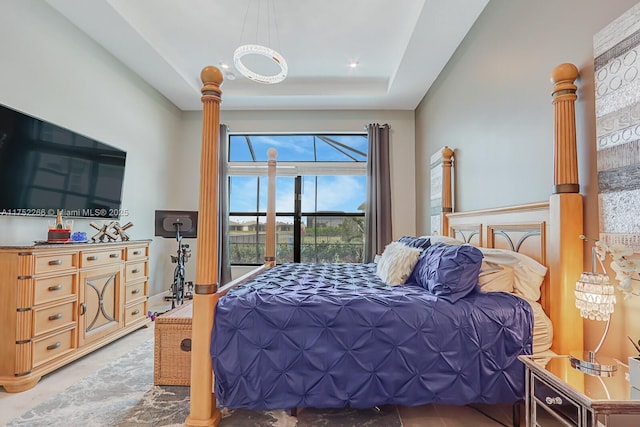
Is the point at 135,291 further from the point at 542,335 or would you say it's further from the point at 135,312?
the point at 542,335

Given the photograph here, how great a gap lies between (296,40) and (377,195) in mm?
2325

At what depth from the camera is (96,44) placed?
3350 millimetres

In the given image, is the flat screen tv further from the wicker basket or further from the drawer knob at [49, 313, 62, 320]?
the wicker basket

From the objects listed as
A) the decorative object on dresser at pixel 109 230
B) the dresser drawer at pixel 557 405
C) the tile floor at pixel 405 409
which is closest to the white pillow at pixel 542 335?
the dresser drawer at pixel 557 405

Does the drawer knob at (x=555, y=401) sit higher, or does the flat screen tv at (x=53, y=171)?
the flat screen tv at (x=53, y=171)

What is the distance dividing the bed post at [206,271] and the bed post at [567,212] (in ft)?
5.85

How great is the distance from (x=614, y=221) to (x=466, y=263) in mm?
665

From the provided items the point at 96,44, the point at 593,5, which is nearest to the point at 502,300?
the point at 593,5

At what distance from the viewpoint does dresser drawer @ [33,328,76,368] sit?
228 centimetres

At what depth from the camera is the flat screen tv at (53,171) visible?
2446 millimetres

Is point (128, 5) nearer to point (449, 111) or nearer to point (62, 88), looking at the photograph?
point (62, 88)

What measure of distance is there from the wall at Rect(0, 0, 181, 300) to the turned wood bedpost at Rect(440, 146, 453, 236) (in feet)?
11.8

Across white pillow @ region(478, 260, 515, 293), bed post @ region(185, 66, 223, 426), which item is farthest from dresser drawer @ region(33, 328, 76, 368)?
white pillow @ region(478, 260, 515, 293)

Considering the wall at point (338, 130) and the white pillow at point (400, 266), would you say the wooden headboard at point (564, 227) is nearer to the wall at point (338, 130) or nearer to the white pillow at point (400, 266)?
the white pillow at point (400, 266)
